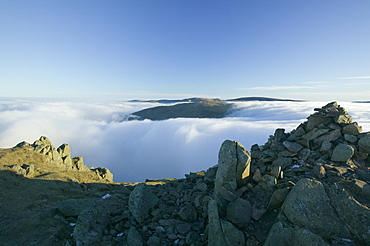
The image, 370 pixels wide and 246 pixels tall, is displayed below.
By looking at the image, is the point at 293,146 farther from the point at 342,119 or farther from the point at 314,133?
the point at 342,119

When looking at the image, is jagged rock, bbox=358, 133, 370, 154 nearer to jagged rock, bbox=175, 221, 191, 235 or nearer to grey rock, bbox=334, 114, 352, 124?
grey rock, bbox=334, 114, 352, 124

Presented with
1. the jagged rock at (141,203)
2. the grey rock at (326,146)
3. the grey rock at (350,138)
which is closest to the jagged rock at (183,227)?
the jagged rock at (141,203)

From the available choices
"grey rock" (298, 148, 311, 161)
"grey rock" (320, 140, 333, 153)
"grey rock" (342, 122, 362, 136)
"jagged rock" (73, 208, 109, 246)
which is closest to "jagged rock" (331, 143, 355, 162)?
"grey rock" (320, 140, 333, 153)

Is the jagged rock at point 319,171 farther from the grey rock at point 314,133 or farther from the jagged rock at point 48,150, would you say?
the jagged rock at point 48,150

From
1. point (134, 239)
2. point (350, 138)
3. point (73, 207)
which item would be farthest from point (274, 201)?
point (73, 207)

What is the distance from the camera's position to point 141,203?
1391 cm

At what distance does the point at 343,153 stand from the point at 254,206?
801cm

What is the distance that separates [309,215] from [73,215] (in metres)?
17.8

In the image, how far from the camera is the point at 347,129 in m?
15.2

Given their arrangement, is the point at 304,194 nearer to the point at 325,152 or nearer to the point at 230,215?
the point at 230,215

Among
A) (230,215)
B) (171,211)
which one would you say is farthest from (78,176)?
(230,215)

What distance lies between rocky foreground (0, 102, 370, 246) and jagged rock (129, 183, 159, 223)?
0.07 metres

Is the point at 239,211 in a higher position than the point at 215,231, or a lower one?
higher

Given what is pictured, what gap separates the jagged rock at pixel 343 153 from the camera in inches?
528
